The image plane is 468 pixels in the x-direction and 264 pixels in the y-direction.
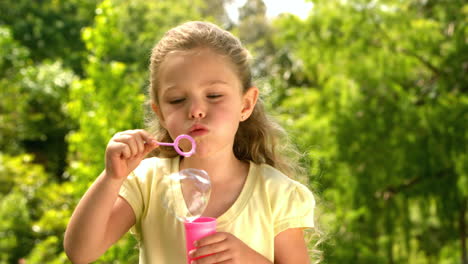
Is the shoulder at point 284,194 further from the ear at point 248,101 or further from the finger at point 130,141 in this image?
the finger at point 130,141

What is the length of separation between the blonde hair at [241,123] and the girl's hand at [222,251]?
439mm

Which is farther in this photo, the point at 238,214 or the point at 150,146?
the point at 238,214

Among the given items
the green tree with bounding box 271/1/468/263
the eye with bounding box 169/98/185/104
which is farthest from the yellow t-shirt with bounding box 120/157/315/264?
the green tree with bounding box 271/1/468/263

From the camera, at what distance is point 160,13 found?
39.0 feet

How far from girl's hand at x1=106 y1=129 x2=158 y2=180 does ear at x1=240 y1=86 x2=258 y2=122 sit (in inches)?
13.5

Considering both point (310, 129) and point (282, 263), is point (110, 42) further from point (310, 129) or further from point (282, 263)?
A: point (282, 263)

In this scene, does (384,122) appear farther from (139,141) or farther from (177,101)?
(139,141)

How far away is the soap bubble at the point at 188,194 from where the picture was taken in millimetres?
1474

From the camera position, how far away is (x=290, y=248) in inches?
64.0

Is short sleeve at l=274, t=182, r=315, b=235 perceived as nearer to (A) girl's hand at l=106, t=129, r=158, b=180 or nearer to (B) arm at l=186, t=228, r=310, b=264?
(B) arm at l=186, t=228, r=310, b=264

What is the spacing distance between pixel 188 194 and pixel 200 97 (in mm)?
248

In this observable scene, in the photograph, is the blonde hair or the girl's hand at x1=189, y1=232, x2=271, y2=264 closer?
the girl's hand at x1=189, y1=232, x2=271, y2=264

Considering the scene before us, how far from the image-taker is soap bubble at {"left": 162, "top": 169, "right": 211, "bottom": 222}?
4.83 ft

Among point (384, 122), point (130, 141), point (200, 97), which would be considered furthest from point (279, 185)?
point (384, 122)
